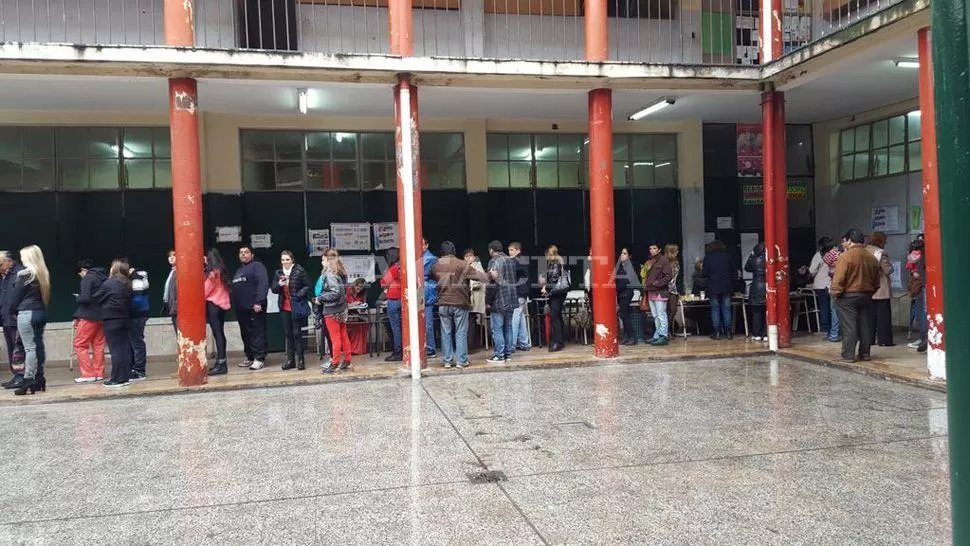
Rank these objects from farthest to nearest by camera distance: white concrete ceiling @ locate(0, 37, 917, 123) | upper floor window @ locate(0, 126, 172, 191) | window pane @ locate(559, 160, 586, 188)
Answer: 1. window pane @ locate(559, 160, 586, 188)
2. upper floor window @ locate(0, 126, 172, 191)
3. white concrete ceiling @ locate(0, 37, 917, 123)

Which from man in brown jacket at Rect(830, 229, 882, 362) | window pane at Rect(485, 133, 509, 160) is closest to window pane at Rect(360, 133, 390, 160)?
window pane at Rect(485, 133, 509, 160)

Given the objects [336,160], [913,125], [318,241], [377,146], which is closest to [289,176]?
[336,160]

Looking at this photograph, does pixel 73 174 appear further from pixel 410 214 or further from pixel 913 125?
pixel 913 125

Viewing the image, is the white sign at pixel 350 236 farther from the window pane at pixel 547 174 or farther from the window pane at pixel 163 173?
the window pane at pixel 547 174

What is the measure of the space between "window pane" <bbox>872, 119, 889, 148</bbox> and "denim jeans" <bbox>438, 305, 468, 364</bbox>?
8.27m

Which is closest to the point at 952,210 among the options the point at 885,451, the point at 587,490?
the point at 587,490

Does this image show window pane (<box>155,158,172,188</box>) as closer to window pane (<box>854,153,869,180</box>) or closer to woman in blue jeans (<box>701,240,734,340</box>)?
woman in blue jeans (<box>701,240,734,340</box>)

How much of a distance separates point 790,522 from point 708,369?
5.03m

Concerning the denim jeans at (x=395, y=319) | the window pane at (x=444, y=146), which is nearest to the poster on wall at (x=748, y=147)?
the window pane at (x=444, y=146)

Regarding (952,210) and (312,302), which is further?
(312,302)

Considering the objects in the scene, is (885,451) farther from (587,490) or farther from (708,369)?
(708,369)

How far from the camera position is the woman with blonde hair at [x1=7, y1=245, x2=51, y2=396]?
25.4 feet

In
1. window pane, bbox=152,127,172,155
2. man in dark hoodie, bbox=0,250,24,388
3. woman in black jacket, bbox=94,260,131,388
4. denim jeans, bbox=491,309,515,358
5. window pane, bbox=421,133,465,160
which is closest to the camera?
woman in black jacket, bbox=94,260,131,388

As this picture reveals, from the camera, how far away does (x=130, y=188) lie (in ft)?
34.6
